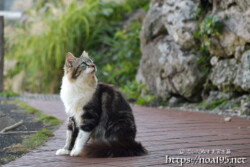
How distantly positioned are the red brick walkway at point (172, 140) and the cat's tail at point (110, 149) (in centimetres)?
6

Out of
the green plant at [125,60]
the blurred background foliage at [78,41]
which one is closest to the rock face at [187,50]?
the green plant at [125,60]

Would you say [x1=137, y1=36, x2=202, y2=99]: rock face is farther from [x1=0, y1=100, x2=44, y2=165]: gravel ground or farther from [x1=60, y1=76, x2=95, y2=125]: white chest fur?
[x1=60, y1=76, x2=95, y2=125]: white chest fur

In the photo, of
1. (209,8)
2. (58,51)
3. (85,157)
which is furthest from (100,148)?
(58,51)

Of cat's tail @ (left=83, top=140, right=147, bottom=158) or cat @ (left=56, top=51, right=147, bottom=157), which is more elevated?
cat @ (left=56, top=51, right=147, bottom=157)

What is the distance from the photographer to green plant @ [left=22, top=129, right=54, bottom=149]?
3.94 metres

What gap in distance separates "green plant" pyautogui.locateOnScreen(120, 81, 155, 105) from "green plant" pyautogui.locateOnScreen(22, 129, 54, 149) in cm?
333

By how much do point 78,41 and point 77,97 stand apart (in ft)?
24.7

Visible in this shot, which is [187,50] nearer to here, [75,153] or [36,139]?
[36,139]

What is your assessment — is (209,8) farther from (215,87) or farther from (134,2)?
(134,2)

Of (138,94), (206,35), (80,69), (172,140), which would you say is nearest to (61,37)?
(138,94)

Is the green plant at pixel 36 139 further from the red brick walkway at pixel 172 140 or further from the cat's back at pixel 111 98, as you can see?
the cat's back at pixel 111 98

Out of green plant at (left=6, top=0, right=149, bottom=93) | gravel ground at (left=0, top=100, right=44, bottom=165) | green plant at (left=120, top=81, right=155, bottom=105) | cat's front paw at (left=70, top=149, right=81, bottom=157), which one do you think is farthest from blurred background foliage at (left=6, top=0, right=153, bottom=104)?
cat's front paw at (left=70, top=149, right=81, bottom=157)

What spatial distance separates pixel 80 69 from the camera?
3.65 meters

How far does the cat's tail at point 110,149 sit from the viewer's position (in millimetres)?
3377
